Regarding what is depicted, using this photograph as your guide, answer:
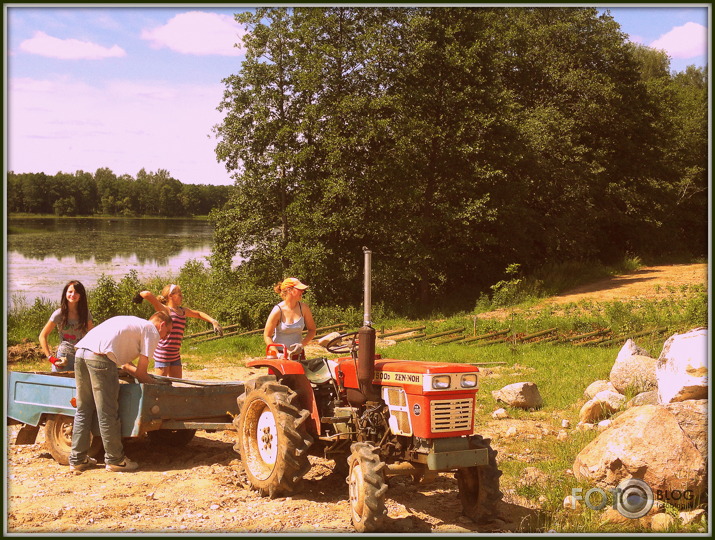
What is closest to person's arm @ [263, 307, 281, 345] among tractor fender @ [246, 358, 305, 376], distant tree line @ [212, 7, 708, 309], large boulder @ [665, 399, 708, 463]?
tractor fender @ [246, 358, 305, 376]

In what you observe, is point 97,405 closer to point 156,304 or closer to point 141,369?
point 141,369

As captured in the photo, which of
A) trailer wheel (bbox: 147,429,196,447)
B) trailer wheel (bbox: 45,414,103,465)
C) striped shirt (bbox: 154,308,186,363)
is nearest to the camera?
trailer wheel (bbox: 45,414,103,465)

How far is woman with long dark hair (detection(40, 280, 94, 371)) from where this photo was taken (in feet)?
26.8

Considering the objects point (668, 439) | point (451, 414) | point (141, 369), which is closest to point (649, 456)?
point (668, 439)

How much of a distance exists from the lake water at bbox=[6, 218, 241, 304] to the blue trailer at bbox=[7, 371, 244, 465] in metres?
16.9

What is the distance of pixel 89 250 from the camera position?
1615 inches

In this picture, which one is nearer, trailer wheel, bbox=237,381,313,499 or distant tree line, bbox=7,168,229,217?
trailer wheel, bbox=237,381,313,499

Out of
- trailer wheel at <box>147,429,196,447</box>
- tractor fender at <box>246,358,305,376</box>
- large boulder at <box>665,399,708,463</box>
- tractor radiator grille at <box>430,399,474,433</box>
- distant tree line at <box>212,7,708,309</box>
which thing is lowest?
trailer wheel at <box>147,429,196,447</box>

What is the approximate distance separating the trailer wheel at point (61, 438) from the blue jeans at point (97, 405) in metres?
0.40

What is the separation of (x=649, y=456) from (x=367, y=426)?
253cm

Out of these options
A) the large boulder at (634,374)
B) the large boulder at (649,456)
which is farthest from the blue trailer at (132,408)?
the large boulder at (634,374)

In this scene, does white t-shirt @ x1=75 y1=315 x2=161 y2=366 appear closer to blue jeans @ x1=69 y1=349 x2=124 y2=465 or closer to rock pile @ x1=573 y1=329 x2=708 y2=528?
blue jeans @ x1=69 y1=349 x2=124 y2=465

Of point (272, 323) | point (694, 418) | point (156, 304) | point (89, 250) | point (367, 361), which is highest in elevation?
point (89, 250)

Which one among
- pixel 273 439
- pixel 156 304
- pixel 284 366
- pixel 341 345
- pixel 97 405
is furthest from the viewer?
pixel 156 304
